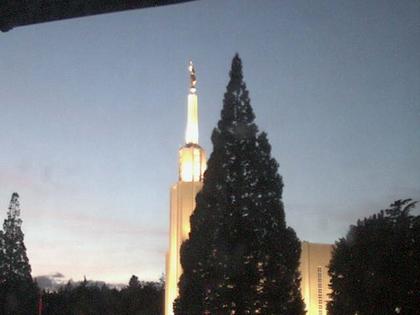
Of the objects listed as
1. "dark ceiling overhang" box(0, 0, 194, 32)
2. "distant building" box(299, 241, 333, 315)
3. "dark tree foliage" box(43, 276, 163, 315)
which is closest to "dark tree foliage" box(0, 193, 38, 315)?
"dark tree foliage" box(43, 276, 163, 315)

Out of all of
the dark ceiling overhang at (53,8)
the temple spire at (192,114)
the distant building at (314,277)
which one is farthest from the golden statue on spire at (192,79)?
the dark ceiling overhang at (53,8)

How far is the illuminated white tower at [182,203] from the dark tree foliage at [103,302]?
681 inches

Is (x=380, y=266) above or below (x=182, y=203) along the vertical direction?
below

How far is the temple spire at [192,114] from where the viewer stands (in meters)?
32.8

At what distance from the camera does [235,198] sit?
20.9 m

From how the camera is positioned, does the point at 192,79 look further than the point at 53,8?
Yes

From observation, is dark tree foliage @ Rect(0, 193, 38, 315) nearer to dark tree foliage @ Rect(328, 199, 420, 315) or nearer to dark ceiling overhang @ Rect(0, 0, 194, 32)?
dark tree foliage @ Rect(328, 199, 420, 315)

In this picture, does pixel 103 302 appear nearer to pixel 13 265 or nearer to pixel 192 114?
pixel 13 265

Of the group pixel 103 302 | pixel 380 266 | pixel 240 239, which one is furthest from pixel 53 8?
pixel 103 302

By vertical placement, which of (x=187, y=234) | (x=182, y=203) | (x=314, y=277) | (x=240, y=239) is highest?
(x=182, y=203)

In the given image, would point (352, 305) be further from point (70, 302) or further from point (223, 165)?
point (70, 302)

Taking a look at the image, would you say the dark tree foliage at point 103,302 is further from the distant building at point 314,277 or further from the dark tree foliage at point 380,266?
the dark tree foliage at point 380,266

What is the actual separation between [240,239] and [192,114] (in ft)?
46.4

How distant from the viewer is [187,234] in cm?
2912
